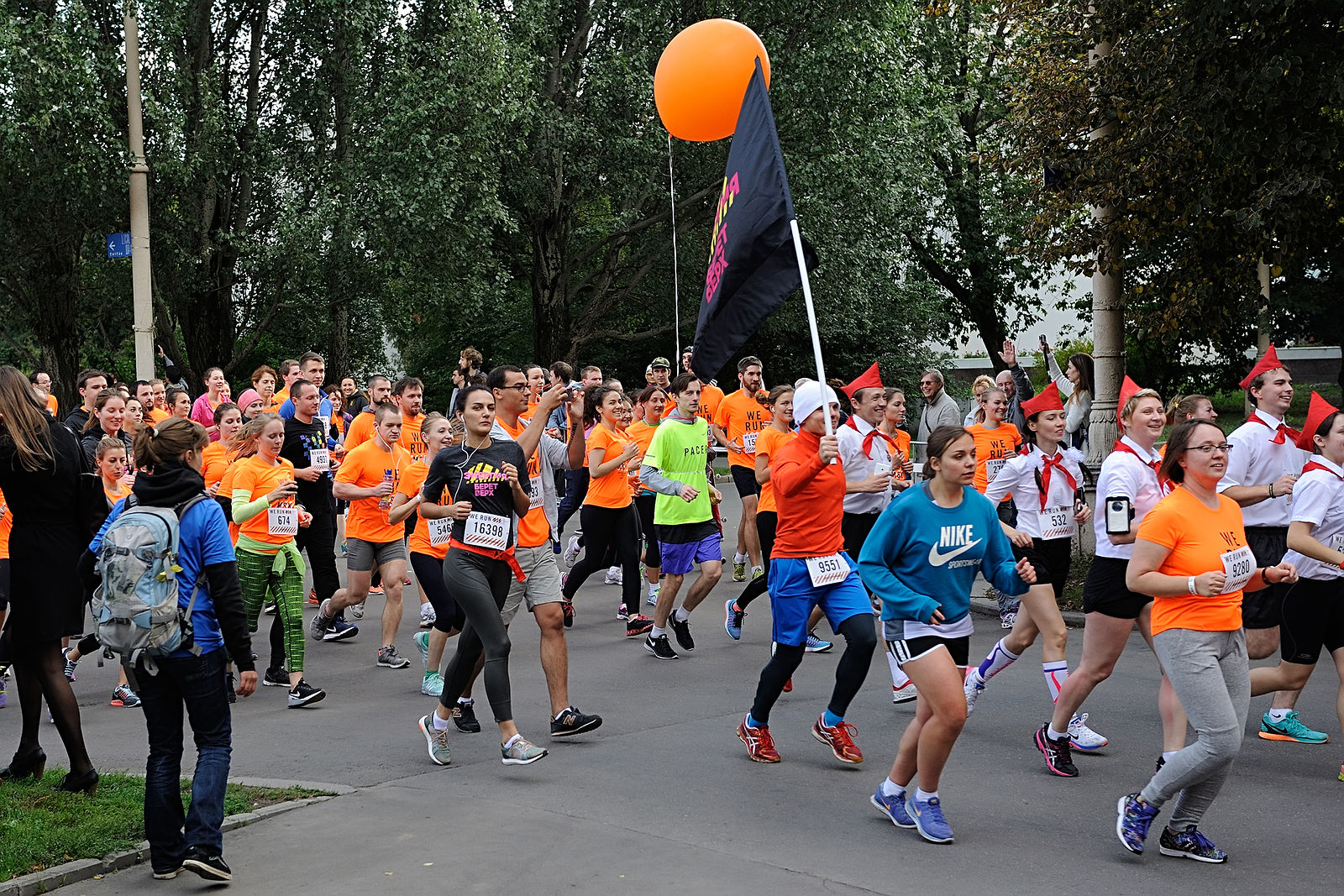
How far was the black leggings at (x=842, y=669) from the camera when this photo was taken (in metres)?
6.88

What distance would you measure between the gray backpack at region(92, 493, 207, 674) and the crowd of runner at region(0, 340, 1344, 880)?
3.0 inches

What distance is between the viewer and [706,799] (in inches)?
248

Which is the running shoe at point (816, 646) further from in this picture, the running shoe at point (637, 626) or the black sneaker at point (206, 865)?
the black sneaker at point (206, 865)

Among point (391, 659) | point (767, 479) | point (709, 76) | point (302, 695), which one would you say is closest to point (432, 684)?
point (302, 695)

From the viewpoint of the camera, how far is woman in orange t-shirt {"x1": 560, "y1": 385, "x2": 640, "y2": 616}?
1066 centimetres

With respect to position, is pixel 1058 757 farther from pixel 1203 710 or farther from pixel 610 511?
pixel 610 511

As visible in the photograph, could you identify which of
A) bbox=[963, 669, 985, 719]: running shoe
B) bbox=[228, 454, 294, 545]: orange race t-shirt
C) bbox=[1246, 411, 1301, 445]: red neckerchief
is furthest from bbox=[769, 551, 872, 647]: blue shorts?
bbox=[228, 454, 294, 545]: orange race t-shirt

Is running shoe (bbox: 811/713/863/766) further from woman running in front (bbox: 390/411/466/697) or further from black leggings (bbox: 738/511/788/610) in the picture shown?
black leggings (bbox: 738/511/788/610)

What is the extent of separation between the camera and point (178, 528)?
5.37m

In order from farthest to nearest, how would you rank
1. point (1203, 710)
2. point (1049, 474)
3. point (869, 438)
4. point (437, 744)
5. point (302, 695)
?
point (869, 438) → point (302, 695) → point (1049, 474) → point (437, 744) → point (1203, 710)

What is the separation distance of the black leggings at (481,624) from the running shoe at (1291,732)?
4.18 m

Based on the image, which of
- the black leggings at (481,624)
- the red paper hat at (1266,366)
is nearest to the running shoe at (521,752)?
the black leggings at (481,624)

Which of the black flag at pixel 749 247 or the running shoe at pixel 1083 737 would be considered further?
the running shoe at pixel 1083 737

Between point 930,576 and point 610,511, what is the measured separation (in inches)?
203
